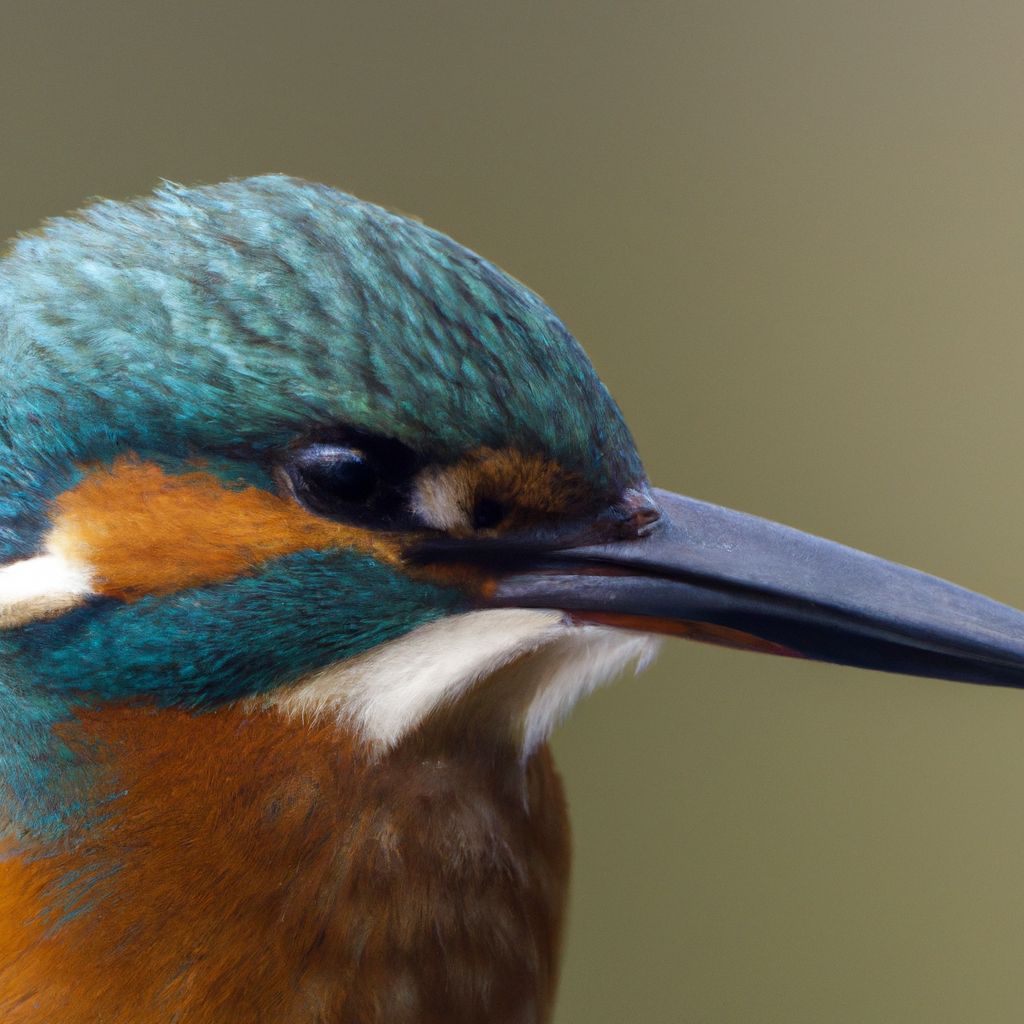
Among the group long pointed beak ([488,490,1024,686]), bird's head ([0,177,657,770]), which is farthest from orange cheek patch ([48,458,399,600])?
long pointed beak ([488,490,1024,686])

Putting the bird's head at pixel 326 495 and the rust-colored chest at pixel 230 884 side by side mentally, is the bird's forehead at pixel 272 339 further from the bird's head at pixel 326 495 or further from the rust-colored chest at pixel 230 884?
the rust-colored chest at pixel 230 884

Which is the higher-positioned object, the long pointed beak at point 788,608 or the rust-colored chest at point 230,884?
the long pointed beak at point 788,608

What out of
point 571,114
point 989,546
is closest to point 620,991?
point 989,546

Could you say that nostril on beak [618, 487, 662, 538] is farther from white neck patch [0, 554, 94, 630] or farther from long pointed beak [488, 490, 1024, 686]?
white neck patch [0, 554, 94, 630]

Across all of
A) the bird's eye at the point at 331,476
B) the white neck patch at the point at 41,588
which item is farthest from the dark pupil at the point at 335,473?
the white neck patch at the point at 41,588

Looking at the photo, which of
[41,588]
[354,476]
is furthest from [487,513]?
[41,588]

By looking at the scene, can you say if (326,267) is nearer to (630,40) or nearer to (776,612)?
(776,612)

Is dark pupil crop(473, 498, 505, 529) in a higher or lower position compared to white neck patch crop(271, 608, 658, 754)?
higher

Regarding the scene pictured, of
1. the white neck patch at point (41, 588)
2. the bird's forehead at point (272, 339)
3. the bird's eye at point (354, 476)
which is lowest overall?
the white neck patch at point (41, 588)
